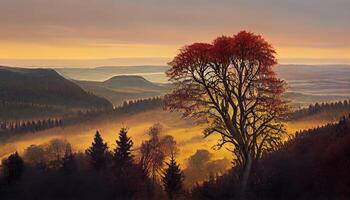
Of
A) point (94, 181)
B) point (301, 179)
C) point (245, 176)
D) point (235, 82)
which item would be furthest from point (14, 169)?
point (301, 179)

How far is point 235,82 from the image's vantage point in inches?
1169

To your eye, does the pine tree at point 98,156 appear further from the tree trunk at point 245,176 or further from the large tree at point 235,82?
the tree trunk at point 245,176

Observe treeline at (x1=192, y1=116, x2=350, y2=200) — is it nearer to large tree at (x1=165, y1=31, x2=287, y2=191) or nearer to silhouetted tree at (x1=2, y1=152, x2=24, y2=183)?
large tree at (x1=165, y1=31, x2=287, y2=191)

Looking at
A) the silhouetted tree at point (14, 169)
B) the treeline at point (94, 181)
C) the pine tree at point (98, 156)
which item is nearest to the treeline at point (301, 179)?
the treeline at point (94, 181)

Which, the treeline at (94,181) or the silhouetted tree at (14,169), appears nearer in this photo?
the treeline at (94,181)

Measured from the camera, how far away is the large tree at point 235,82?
→ 96.9 feet

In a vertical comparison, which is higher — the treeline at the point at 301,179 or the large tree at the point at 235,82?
the large tree at the point at 235,82

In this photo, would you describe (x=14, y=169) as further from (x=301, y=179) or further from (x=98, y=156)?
(x=301, y=179)

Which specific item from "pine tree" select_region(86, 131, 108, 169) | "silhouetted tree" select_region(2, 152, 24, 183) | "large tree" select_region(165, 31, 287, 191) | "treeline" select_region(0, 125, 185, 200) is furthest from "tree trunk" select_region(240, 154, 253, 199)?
"silhouetted tree" select_region(2, 152, 24, 183)

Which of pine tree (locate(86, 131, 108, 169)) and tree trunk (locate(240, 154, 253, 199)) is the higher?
tree trunk (locate(240, 154, 253, 199))

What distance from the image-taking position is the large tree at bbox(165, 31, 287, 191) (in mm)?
29547

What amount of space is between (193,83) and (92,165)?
4851 centimetres

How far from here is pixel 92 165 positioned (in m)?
75.4

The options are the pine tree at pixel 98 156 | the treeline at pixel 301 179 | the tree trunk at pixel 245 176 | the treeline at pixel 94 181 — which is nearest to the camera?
the treeline at pixel 301 179
